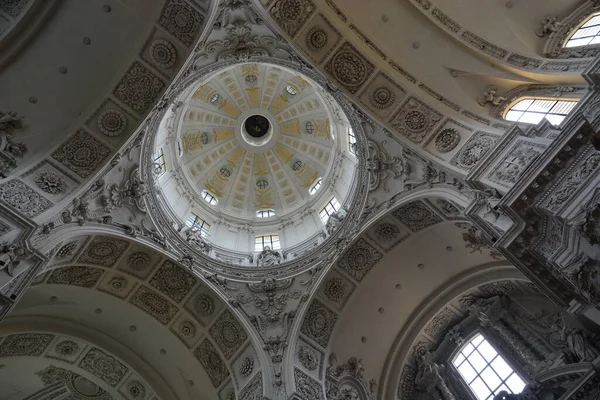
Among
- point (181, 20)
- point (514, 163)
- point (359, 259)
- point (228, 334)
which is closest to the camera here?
point (514, 163)

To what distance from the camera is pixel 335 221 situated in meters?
19.7

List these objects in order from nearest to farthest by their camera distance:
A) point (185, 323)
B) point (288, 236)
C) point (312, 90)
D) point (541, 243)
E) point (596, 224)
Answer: point (596, 224)
point (541, 243)
point (185, 323)
point (288, 236)
point (312, 90)

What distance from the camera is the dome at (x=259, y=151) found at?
2280cm

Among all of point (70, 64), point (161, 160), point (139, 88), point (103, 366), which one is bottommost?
point (103, 366)

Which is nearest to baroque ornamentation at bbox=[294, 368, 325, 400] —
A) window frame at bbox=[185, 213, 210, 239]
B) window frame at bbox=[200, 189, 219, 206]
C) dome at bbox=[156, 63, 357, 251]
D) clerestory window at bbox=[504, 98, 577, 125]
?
dome at bbox=[156, 63, 357, 251]

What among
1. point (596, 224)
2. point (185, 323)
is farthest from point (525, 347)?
point (185, 323)

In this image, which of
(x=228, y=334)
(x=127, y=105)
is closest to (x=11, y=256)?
(x=127, y=105)

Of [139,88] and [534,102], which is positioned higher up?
[139,88]

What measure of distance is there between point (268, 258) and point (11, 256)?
1027 centimetres

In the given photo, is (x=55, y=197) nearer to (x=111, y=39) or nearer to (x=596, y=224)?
(x=111, y=39)

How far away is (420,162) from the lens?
16234mm

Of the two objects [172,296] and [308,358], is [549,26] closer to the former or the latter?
[308,358]

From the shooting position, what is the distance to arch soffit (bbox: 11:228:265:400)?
16938mm

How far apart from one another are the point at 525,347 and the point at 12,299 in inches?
646
